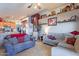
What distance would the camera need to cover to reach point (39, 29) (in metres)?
1.79

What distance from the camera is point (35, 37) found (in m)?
1.76

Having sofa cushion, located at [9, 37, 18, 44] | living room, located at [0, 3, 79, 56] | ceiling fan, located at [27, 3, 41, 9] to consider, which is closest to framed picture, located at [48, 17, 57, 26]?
living room, located at [0, 3, 79, 56]

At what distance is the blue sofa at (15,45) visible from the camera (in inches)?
64.6

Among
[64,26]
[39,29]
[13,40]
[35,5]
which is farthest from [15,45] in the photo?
[64,26]

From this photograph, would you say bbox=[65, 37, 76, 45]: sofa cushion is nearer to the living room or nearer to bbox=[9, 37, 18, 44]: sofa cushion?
the living room

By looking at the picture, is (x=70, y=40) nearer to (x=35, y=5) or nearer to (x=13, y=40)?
(x=35, y=5)

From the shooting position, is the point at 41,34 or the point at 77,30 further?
the point at 41,34

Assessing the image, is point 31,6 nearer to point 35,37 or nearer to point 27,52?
point 35,37

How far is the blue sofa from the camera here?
164cm

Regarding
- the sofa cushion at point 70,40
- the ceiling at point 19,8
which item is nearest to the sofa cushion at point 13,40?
the ceiling at point 19,8

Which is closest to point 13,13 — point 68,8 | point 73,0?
point 68,8

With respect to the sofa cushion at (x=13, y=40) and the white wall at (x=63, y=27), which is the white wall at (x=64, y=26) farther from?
the sofa cushion at (x=13, y=40)

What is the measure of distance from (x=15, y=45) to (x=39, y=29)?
48cm

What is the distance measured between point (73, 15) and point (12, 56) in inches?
45.7
